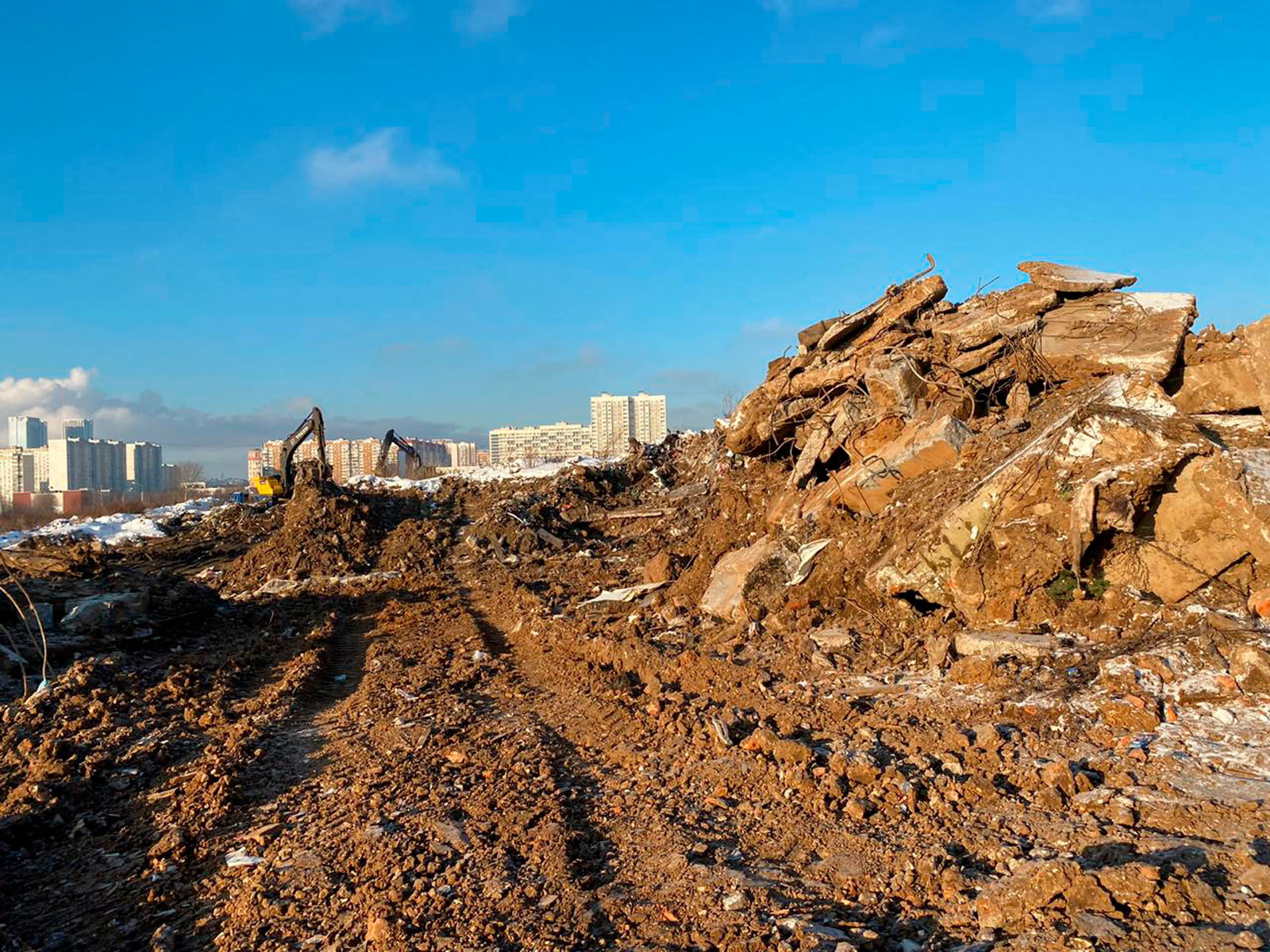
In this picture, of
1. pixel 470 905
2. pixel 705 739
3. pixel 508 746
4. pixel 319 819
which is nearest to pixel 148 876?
pixel 319 819

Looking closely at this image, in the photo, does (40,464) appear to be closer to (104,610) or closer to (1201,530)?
(104,610)

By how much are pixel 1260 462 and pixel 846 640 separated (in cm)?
330

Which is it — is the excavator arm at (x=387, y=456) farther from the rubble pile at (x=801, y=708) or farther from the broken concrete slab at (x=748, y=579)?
the broken concrete slab at (x=748, y=579)

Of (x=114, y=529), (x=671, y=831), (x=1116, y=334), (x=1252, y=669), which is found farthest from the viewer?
(x=114, y=529)

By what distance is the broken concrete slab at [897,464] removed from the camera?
7.70m

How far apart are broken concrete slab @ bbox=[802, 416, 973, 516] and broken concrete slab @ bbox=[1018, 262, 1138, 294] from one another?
1.97m

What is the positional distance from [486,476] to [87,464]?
74588mm

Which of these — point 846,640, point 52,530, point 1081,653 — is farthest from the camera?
point 52,530

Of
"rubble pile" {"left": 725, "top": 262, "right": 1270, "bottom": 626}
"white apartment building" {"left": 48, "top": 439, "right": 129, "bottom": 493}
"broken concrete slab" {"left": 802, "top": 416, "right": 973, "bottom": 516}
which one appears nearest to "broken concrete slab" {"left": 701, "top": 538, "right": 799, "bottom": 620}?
"rubble pile" {"left": 725, "top": 262, "right": 1270, "bottom": 626}

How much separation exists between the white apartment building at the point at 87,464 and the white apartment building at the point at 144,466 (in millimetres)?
409

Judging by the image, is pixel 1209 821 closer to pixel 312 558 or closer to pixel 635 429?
pixel 312 558

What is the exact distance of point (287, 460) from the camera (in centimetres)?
2011

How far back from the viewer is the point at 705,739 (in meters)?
4.80

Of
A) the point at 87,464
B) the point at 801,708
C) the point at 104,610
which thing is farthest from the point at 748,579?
the point at 87,464
